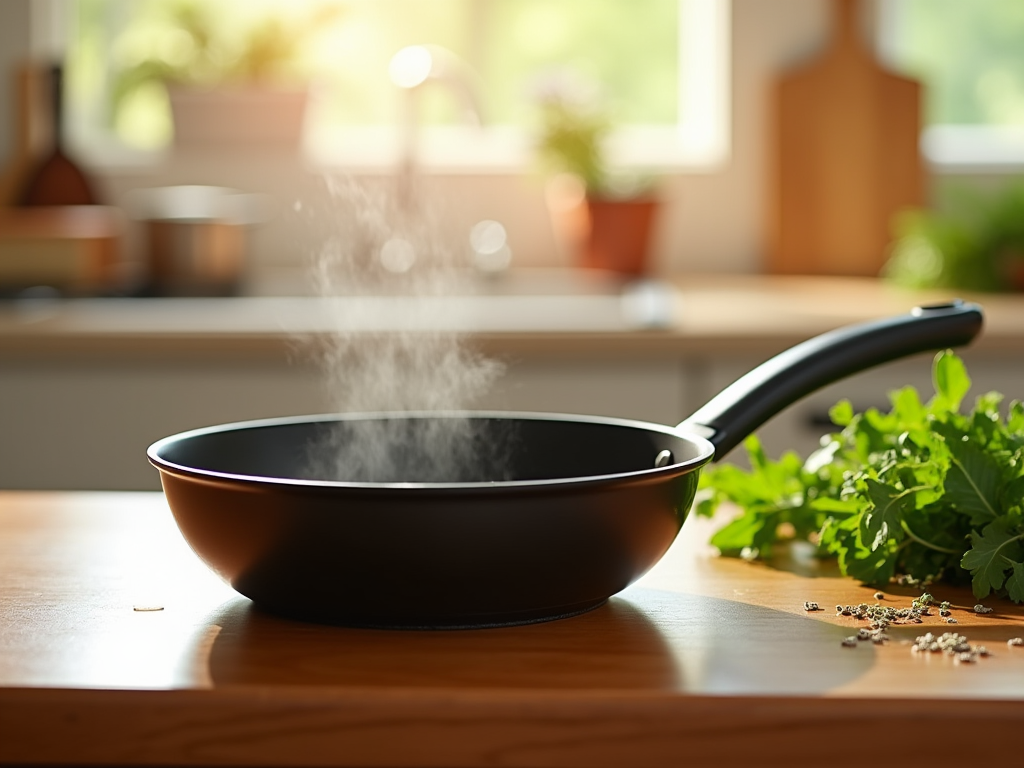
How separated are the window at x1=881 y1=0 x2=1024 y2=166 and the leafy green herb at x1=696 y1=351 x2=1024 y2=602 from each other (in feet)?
7.18

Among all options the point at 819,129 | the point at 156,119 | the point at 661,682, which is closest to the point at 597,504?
the point at 661,682

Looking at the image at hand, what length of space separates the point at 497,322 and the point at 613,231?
0.65 metres

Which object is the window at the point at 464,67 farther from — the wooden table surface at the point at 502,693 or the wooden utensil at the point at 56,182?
the wooden table surface at the point at 502,693

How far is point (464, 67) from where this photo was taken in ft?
9.65

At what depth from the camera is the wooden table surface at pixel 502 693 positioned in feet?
1.80

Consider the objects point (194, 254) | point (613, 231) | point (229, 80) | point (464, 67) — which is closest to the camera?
point (194, 254)

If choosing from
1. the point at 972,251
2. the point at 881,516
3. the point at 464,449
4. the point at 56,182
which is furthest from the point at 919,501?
the point at 56,182

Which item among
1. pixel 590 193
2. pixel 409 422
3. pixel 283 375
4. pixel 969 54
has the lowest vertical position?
pixel 283 375

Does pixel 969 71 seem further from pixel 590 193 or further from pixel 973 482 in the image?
pixel 973 482

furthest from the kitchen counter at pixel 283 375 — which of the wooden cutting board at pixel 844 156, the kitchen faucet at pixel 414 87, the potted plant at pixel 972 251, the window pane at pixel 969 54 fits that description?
the window pane at pixel 969 54

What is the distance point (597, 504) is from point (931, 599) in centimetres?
21

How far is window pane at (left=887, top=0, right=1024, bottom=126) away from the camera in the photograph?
2.93 meters

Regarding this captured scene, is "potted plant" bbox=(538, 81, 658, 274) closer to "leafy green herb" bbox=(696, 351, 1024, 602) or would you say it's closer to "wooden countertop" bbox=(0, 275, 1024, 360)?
"wooden countertop" bbox=(0, 275, 1024, 360)

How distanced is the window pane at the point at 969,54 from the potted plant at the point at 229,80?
1.20 metres
